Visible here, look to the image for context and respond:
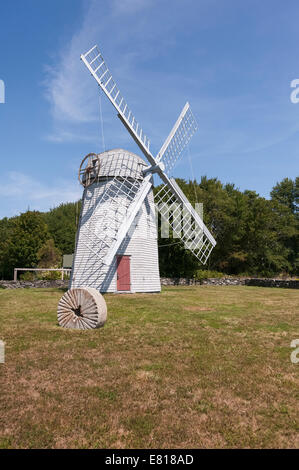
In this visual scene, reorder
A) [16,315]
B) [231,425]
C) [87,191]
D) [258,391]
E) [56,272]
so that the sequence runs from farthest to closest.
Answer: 1. [56,272]
2. [87,191]
3. [16,315]
4. [258,391]
5. [231,425]

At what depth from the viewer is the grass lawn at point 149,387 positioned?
4188 mm

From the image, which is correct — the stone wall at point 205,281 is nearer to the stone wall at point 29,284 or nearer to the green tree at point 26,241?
the stone wall at point 29,284

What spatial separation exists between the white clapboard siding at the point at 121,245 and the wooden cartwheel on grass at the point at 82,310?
9.45 meters

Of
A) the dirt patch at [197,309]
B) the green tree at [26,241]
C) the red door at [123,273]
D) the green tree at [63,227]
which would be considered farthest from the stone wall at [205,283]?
the green tree at [63,227]

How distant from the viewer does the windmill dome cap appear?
2100 centimetres

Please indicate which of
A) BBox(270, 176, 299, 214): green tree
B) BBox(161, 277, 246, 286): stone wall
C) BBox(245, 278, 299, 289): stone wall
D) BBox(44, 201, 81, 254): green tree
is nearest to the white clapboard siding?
BBox(161, 277, 246, 286): stone wall

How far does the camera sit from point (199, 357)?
7.13 metres

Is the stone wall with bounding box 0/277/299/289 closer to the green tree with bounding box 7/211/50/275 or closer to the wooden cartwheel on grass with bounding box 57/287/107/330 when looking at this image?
the wooden cartwheel on grass with bounding box 57/287/107/330

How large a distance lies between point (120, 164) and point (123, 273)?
7236mm

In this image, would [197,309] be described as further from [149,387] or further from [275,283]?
[275,283]
